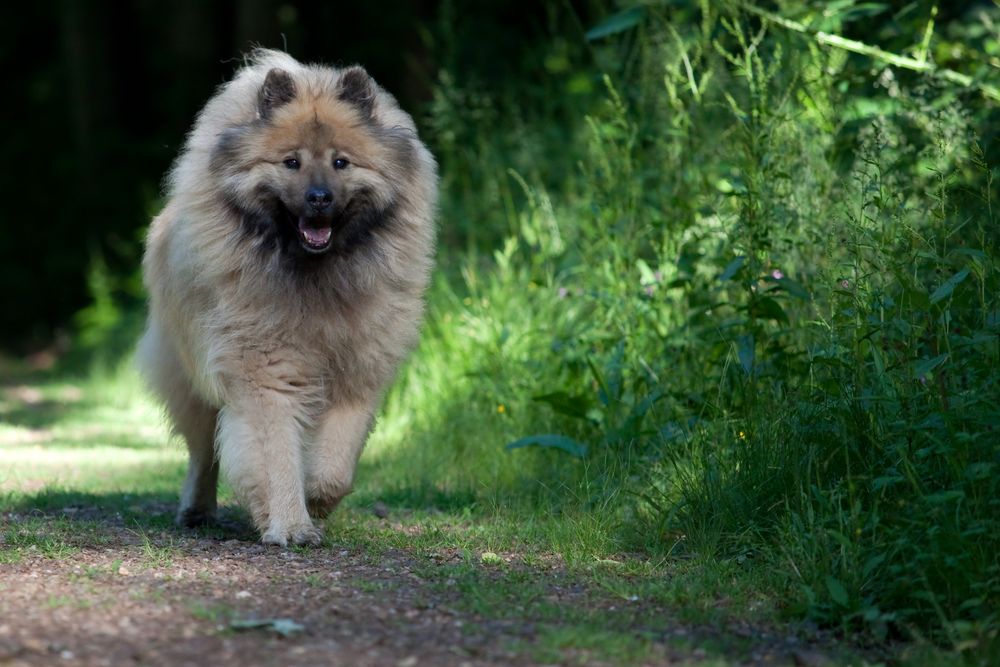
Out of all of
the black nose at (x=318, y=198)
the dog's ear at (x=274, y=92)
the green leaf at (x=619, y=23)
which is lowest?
the black nose at (x=318, y=198)

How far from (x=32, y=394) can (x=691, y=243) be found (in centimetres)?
745

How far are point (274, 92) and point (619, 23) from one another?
2.01m

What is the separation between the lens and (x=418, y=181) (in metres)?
5.59

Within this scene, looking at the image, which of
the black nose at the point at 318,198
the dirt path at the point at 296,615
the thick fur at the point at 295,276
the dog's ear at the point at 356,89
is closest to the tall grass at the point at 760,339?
the dirt path at the point at 296,615

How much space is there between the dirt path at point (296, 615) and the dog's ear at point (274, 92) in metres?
1.77

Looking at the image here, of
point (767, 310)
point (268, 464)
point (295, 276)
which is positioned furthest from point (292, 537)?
point (767, 310)

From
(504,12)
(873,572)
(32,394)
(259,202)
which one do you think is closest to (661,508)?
(873,572)

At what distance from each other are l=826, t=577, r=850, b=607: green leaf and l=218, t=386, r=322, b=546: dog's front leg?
199cm

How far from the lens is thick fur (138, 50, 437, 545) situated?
512 centimetres

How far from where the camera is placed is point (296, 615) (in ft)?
12.6

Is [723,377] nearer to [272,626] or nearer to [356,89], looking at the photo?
[356,89]

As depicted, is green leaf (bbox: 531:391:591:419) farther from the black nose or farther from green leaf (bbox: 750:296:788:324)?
the black nose

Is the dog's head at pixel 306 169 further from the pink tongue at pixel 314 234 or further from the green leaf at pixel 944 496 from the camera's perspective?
the green leaf at pixel 944 496

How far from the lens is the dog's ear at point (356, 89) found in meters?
5.45
